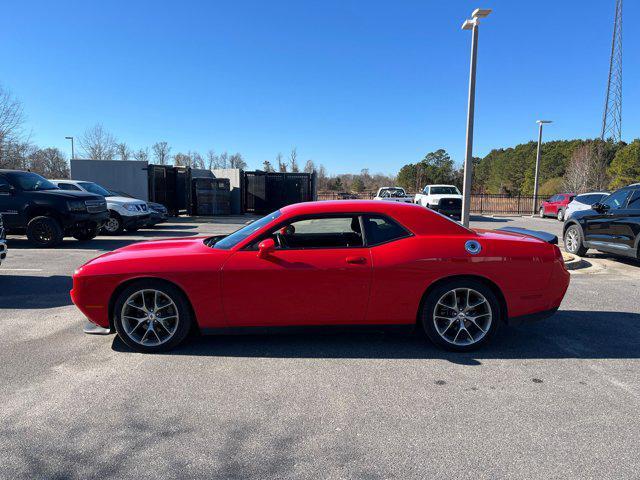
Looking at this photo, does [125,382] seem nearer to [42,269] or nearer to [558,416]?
[558,416]

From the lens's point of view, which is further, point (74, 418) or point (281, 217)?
point (281, 217)

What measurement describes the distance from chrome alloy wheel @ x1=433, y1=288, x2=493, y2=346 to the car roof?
626mm

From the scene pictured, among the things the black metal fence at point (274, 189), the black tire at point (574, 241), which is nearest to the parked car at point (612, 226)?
the black tire at point (574, 241)

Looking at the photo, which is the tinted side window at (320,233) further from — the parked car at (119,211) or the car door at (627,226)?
the parked car at (119,211)

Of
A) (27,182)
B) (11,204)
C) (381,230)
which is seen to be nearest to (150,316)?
(381,230)

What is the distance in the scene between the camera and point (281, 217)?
14.2 feet

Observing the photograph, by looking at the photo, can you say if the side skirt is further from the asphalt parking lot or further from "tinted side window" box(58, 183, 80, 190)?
"tinted side window" box(58, 183, 80, 190)

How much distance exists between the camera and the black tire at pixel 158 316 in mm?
4074

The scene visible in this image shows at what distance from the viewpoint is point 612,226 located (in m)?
8.95

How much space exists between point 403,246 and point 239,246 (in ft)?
5.10

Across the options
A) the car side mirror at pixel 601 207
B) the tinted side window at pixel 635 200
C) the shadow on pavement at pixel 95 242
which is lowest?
the shadow on pavement at pixel 95 242

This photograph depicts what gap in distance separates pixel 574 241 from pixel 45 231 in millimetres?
12622

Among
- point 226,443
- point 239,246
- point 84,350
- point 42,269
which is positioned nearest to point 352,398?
point 226,443

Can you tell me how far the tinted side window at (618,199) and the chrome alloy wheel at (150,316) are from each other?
9.06 metres
